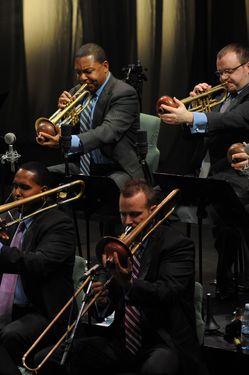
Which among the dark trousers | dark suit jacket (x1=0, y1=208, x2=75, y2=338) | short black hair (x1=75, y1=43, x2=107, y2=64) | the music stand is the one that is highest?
short black hair (x1=75, y1=43, x2=107, y2=64)

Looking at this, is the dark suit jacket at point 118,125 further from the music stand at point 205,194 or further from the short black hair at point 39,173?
the short black hair at point 39,173

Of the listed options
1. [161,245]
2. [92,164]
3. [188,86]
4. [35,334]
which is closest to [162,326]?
[161,245]

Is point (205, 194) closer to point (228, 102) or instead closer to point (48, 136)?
point (228, 102)

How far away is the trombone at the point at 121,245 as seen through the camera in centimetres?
427

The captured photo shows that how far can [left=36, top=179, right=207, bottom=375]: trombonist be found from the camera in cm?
462

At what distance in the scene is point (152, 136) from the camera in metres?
7.19

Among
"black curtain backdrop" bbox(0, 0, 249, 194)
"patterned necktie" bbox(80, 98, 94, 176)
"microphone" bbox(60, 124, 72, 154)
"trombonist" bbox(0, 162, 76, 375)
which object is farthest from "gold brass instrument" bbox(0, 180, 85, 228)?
"black curtain backdrop" bbox(0, 0, 249, 194)

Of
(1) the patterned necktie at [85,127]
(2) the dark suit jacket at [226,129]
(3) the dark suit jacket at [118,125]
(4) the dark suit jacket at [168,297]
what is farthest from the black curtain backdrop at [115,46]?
(4) the dark suit jacket at [168,297]

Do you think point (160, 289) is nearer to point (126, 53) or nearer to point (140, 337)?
point (140, 337)

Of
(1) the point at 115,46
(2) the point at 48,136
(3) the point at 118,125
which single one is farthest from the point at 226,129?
(1) the point at 115,46

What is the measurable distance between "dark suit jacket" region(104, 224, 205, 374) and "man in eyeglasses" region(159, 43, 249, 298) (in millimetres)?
1134

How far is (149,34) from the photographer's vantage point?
29.4ft

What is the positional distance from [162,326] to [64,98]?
264cm

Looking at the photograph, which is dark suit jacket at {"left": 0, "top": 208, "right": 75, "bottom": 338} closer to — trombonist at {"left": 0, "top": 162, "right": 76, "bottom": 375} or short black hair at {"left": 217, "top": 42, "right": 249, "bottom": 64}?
trombonist at {"left": 0, "top": 162, "right": 76, "bottom": 375}
